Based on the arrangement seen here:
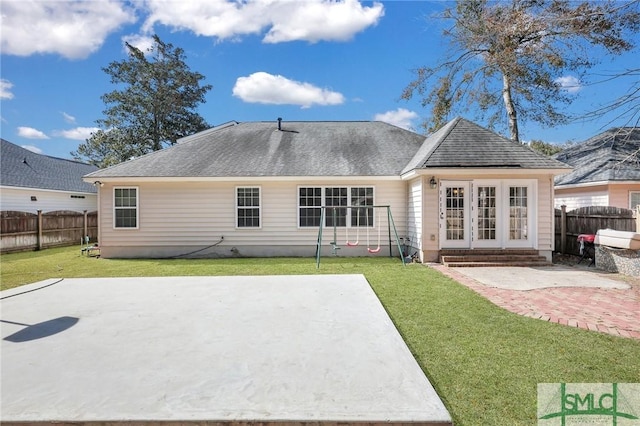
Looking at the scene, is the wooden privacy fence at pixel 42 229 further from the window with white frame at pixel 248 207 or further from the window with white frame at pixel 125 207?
the window with white frame at pixel 248 207

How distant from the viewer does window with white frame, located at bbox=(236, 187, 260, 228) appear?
1120 cm

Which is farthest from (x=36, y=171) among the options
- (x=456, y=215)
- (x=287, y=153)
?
(x=456, y=215)

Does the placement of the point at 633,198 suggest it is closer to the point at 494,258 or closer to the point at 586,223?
the point at 586,223

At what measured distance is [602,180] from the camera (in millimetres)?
11469

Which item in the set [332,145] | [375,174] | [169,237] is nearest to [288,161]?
[332,145]

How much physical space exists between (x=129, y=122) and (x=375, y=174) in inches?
946

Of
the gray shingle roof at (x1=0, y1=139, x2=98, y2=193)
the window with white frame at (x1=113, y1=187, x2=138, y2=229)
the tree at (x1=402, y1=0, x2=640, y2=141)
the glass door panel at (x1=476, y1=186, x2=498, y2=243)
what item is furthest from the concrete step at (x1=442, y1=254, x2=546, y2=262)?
the gray shingle roof at (x1=0, y1=139, x2=98, y2=193)

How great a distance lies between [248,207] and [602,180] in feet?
41.0

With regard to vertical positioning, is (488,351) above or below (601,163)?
below

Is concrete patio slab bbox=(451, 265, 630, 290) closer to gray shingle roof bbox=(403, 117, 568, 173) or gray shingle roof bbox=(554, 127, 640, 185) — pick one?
gray shingle roof bbox=(403, 117, 568, 173)

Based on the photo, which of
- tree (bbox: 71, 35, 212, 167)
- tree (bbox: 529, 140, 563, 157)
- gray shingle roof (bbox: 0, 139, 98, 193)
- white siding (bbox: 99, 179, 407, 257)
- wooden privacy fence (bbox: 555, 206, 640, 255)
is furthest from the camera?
tree (bbox: 529, 140, 563, 157)

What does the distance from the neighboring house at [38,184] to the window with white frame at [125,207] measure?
28.2ft

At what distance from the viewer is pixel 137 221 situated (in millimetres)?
11203

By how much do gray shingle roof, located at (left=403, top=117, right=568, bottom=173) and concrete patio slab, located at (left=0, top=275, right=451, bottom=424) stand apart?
5.38 metres
